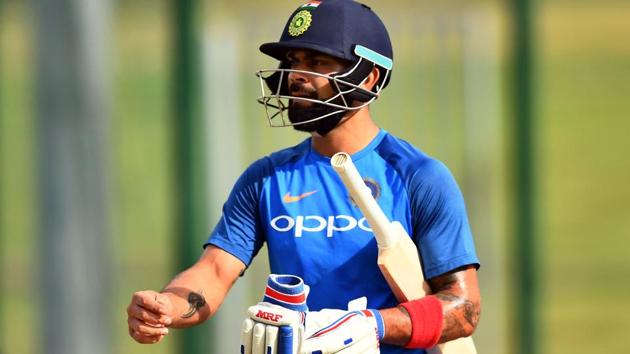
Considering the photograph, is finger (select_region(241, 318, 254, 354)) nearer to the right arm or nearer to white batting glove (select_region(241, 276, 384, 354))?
white batting glove (select_region(241, 276, 384, 354))

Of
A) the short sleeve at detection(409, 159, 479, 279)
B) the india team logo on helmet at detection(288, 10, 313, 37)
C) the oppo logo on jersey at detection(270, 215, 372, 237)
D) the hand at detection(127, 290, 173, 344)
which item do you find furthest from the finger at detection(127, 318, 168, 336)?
the india team logo on helmet at detection(288, 10, 313, 37)

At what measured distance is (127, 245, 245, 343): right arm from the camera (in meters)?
3.71

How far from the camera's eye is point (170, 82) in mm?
8117

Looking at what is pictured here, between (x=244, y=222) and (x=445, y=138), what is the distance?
5135 millimetres

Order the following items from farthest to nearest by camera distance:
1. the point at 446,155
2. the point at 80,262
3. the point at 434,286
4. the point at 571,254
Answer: the point at 571,254 → the point at 446,155 → the point at 80,262 → the point at 434,286

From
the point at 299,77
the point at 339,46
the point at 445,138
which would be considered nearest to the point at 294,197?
the point at 299,77

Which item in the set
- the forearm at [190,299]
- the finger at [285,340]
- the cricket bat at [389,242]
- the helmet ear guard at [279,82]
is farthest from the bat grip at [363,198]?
the forearm at [190,299]

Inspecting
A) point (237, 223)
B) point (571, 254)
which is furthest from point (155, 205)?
point (237, 223)

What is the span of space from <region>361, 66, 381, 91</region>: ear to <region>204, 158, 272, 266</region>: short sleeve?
388 mm

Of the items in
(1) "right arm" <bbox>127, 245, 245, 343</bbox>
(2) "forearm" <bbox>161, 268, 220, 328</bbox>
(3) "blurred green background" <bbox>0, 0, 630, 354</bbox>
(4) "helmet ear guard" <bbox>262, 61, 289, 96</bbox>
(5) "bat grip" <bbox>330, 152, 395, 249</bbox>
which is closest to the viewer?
(1) "right arm" <bbox>127, 245, 245, 343</bbox>

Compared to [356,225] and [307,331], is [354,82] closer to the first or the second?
[356,225]

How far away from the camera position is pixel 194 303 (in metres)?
4.02

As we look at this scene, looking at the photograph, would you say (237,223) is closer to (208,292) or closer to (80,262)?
(208,292)

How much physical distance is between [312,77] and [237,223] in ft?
1.65
